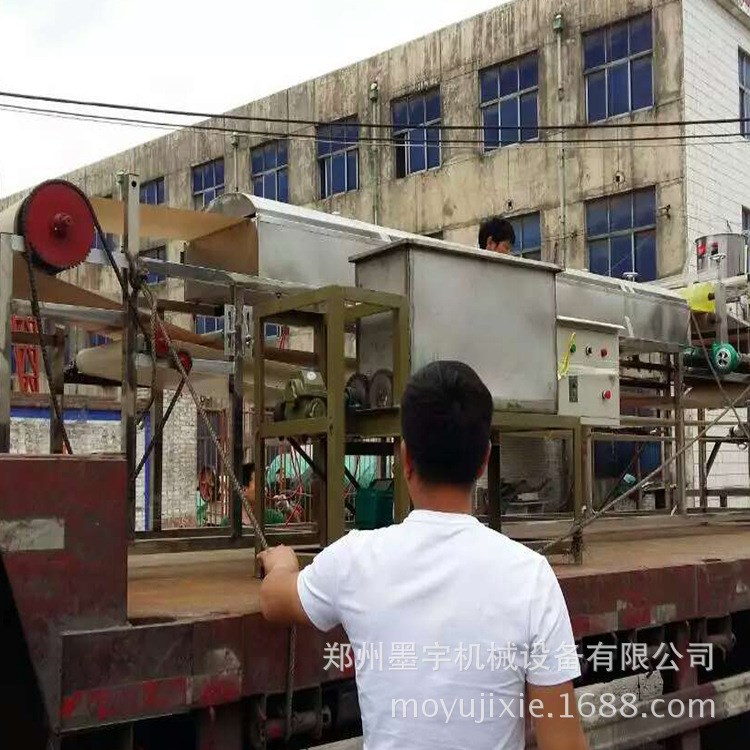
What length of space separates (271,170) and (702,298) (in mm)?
14468

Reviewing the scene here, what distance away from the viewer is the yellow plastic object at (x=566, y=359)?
5.47 m

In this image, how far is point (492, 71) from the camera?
17172 millimetres

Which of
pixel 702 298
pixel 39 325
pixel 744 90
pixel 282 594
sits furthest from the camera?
pixel 744 90

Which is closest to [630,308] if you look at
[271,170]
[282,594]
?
[282,594]

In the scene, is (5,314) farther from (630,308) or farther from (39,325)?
(630,308)

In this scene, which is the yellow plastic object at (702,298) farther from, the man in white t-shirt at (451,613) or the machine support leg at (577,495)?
the man in white t-shirt at (451,613)

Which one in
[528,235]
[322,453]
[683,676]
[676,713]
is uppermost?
[528,235]

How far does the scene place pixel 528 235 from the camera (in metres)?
16.5

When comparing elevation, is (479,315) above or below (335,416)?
above

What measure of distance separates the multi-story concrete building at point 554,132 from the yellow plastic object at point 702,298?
6684 mm

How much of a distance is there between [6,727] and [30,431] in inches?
441

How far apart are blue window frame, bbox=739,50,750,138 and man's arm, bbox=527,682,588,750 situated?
51.3 feet

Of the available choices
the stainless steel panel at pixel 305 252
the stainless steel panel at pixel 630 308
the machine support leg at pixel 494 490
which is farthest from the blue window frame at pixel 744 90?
the machine support leg at pixel 494 490

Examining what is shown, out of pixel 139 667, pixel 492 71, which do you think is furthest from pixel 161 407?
pixel 492 71
